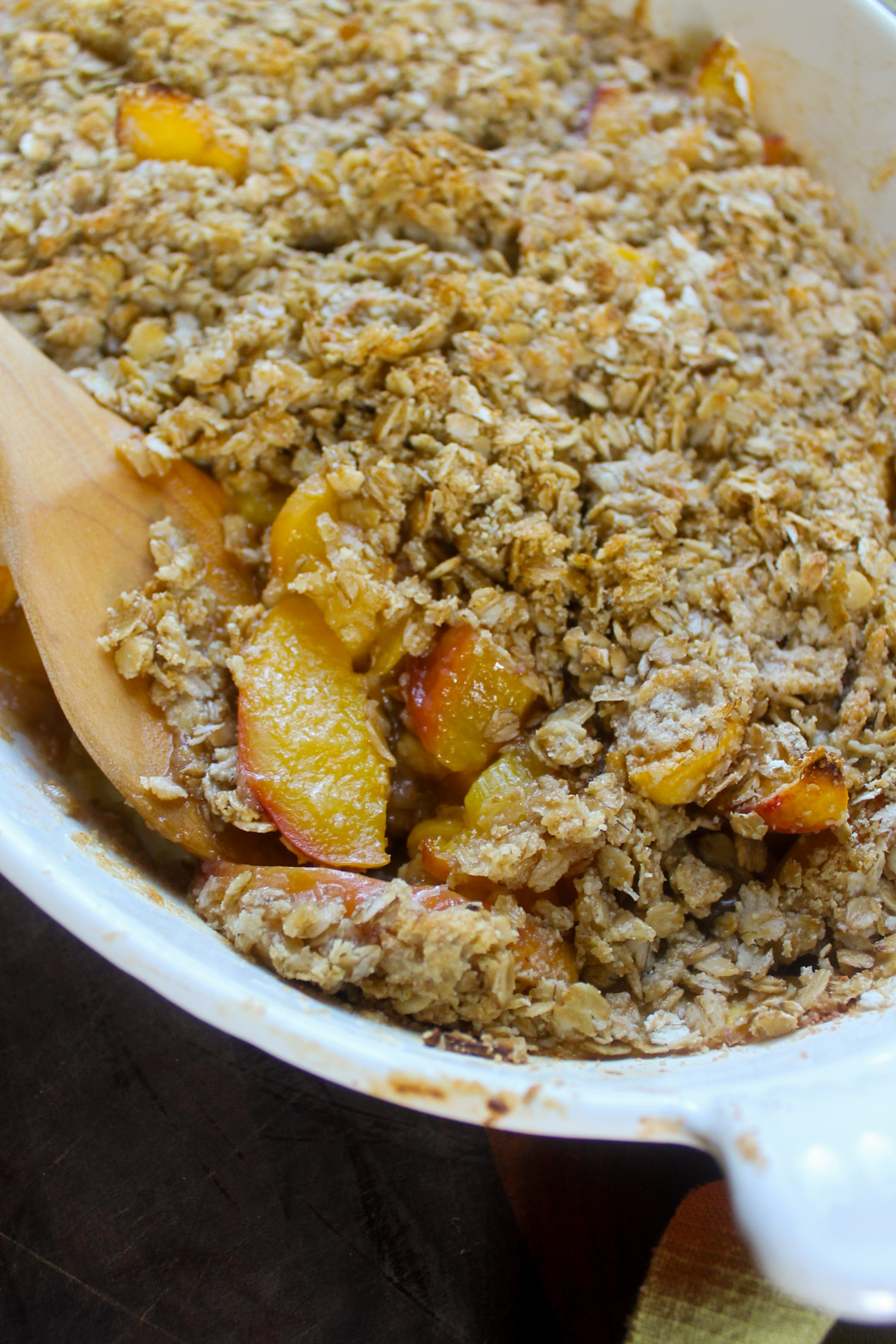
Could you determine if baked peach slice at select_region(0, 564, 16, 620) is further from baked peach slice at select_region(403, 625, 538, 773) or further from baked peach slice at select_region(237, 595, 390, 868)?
baked peach slice at select_region(403, 625, 538, 773)

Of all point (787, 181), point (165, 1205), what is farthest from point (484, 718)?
point (787, 181)

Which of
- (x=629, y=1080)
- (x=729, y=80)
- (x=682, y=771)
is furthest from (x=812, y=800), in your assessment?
(x=729, y=80)

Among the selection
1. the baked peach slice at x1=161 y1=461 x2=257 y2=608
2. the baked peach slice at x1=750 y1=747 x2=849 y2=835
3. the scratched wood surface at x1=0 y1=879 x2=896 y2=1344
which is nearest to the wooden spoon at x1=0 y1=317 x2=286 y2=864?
the baked peach slice at x1=161 y1=461 x2=257 y2=608

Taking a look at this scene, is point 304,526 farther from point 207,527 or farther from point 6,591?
point 6,591

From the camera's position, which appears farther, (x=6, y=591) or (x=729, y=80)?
(x=729, y=80)

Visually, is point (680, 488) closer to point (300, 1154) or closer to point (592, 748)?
point (592, 748)

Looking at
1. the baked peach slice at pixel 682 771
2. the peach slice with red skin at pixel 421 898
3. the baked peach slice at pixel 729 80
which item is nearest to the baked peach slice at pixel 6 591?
the peach slice with red skin at pixel 421 898
